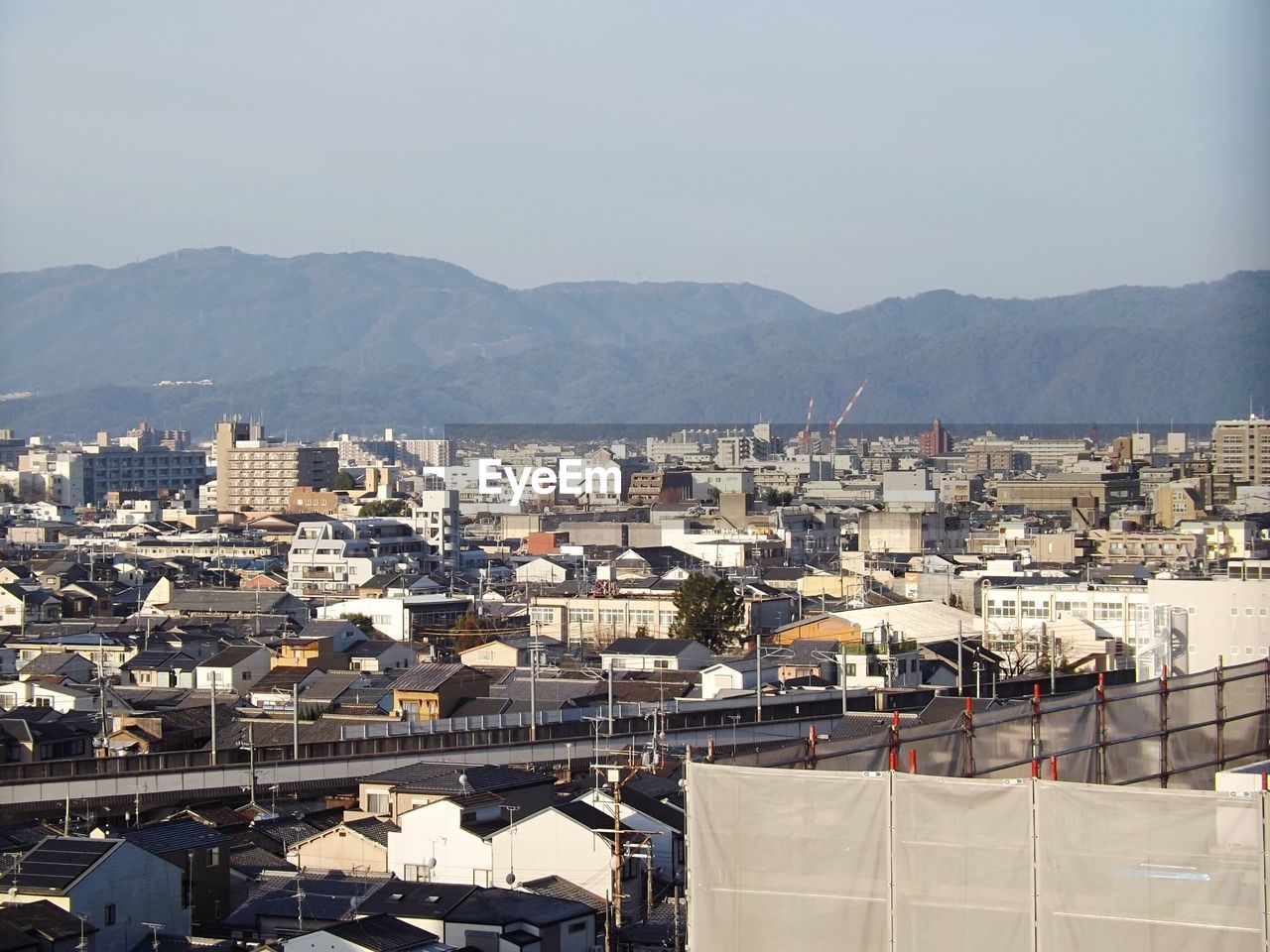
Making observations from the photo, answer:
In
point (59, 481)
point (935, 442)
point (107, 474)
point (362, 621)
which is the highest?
point (935, 442)

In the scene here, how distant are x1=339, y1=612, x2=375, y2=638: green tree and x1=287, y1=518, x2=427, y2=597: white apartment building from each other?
408 centimetres

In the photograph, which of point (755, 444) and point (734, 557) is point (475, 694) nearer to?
point (734, 557)

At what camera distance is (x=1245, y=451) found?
41.3 meters

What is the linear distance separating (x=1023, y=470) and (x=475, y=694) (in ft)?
157

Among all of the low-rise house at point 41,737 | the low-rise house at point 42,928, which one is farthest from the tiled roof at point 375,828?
the low-rise house at point 41,737

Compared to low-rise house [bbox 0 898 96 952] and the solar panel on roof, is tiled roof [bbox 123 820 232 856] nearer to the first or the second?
the solar panel on roof

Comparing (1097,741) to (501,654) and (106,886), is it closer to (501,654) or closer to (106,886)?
(106,886)

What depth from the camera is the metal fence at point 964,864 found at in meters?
4.27

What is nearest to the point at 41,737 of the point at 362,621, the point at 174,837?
the point at 174,837

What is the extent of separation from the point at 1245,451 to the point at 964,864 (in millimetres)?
38595

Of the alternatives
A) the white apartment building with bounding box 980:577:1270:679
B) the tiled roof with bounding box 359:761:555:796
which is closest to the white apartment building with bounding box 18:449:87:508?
the white apartment building with bounding box 980:577:1270:679

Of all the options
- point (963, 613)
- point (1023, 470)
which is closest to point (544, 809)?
point (963, 613)

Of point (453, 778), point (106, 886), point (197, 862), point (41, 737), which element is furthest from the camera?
point (41, 737)

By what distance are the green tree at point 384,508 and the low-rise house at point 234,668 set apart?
1701cm
